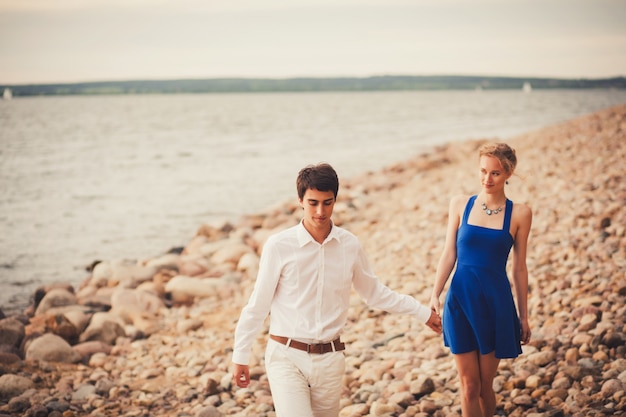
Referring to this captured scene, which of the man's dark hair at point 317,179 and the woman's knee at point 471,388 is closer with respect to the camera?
the man's dark hair at point 317,179

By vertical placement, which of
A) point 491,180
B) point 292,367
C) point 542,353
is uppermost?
point 491,180

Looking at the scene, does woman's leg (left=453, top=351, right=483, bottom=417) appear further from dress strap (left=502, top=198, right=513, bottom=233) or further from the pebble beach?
the pebble beach

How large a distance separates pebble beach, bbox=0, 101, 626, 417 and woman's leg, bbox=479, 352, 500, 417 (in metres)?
0.97

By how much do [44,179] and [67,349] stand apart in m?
23.7

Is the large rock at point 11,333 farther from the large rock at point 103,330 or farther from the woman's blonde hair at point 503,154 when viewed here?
the woman's blonde hair at point 503,154

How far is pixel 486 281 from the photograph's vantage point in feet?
13.7

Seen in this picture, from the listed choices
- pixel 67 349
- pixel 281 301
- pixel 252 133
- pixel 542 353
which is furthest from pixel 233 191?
pixel 252 133

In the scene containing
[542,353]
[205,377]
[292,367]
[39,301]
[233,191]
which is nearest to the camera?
[292,367]

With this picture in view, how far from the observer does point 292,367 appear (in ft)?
12.2

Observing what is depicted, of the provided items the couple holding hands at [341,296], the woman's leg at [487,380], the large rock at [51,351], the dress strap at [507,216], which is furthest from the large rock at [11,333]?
the dress strap at [507,216]

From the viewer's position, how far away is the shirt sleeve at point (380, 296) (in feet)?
13.4

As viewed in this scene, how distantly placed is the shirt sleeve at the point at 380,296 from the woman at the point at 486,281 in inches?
8.9

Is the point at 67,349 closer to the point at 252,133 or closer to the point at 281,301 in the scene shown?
the point at 281,301

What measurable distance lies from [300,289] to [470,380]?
1.38 m
